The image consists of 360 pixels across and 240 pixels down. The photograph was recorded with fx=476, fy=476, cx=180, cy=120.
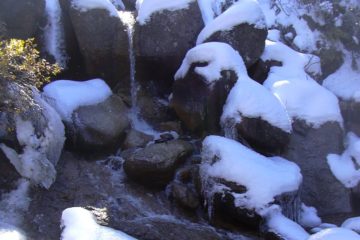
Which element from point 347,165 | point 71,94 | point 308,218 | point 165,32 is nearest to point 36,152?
point 71,94

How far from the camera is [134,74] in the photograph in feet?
27.5

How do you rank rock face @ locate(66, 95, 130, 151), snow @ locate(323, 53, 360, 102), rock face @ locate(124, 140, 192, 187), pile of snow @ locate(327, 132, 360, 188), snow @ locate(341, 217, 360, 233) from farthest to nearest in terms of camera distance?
snow @ locate(323, 53, 360, 102), rock face @ locate(66, 95, 130, 151), pile of snow @ locate(327, 132, 360, 188), rock face @ locate(124, 140, 192, 187), snow @ locate(341, 217, 360, 233)

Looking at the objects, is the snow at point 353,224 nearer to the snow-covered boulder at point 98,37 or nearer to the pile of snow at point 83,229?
the pile of snow at point 83,229

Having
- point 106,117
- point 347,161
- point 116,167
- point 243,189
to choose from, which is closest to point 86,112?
point 106,117

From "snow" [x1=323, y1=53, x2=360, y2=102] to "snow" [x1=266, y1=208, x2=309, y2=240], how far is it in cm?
316

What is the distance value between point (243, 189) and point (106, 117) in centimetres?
252

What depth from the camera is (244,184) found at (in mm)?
5695

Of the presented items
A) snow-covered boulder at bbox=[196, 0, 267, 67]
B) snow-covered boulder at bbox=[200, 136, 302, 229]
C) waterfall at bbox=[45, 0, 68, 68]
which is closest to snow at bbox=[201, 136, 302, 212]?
snow-covered boulder at bbox=[200, 136, 302, 229]

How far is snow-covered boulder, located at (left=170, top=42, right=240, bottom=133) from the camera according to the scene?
23.2 ft

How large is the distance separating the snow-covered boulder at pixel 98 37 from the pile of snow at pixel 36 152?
1.79 meters

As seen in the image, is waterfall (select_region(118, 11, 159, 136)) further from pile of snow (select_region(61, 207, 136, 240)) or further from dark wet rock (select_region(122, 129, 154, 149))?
pile of snow (select_region(61, 207, 136, 240))

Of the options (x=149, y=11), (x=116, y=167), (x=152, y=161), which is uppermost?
(x=149, y=11)

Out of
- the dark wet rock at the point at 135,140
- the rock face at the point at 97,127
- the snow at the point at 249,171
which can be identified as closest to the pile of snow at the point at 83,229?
the snow at the point at 249,171

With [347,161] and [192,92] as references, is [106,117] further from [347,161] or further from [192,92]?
[347,161]
